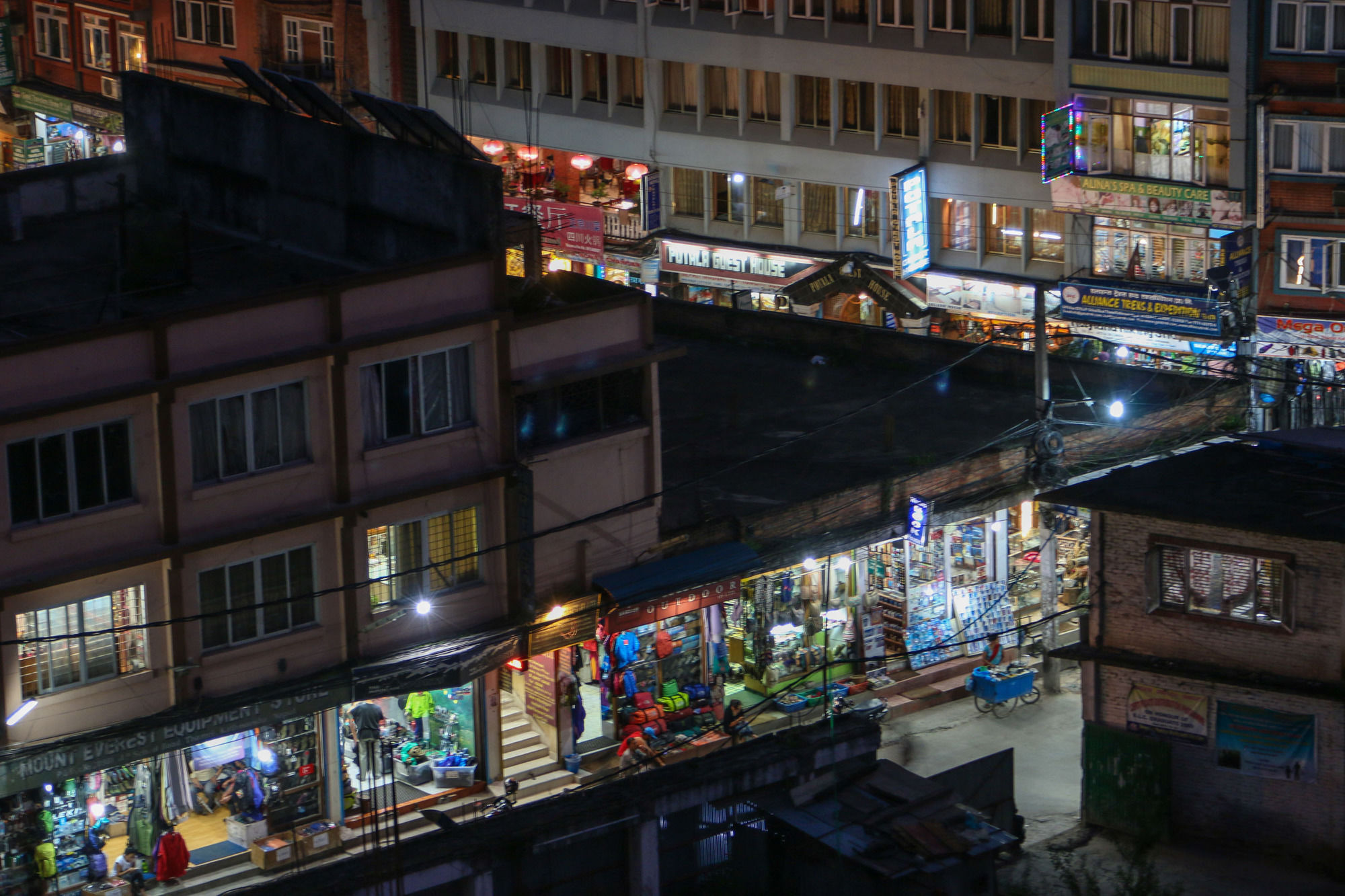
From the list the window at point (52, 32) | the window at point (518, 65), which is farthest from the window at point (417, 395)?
the window at point (52, 32)

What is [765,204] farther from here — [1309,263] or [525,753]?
[525,753]

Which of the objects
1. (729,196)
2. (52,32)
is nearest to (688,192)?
(729,196)

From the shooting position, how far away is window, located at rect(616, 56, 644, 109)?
70000 mm

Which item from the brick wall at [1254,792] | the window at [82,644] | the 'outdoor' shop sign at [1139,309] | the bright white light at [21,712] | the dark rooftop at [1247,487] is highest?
the dark rooftop at [1247,487]

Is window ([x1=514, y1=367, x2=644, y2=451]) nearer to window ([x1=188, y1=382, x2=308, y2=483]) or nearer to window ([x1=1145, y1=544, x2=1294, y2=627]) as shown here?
window ([x1=188, y1=382, x2=308, y2=483])

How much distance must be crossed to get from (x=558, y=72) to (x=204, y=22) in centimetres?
1561

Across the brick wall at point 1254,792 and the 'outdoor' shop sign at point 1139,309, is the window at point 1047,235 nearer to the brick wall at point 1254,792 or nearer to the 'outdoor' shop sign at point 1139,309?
the 'outdoor' shop sign at point 1139,309

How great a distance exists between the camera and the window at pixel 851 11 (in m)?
64.8

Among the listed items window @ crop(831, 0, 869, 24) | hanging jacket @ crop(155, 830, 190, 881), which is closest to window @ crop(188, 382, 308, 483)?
hanging jacket @ crop(155, 830, 190, 881)

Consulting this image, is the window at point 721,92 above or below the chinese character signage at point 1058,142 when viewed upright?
above

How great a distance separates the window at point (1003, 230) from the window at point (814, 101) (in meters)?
6.42

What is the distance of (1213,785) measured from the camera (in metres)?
36.0

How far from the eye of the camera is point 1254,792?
35.5 meters

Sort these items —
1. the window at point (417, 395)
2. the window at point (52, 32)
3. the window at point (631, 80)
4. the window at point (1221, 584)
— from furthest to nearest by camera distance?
the window at point (52, 32)
the window at point (631, 80)
the window at point (417, 395)
the window at point (1221, 584)
